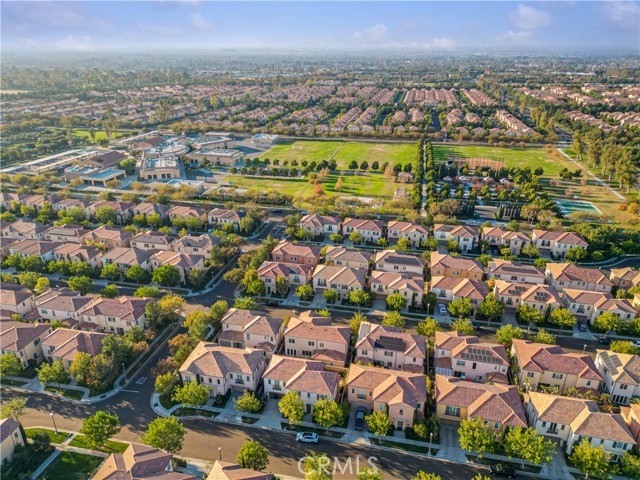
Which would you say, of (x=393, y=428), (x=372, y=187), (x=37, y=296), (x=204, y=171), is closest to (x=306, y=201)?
(x=372, y=187)

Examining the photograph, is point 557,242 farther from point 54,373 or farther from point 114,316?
point 54,373

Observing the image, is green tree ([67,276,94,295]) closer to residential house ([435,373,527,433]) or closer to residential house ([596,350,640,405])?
residential house ([435,373,527,433])

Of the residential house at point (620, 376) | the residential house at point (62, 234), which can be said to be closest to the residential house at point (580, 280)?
the residential house at point (620, 376)

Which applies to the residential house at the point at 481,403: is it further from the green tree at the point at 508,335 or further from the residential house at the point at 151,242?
the residential house at the point at 151,242

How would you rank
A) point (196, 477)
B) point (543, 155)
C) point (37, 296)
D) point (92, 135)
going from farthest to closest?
1. point (92, 135)
2. point (543, 155)
3. point (37, 296)
4. point (196, 477)

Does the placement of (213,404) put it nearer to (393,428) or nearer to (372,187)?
(393,428)

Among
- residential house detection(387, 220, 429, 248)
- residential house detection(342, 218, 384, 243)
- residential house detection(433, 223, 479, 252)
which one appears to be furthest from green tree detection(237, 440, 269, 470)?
residential house detection(433, 223, 479, 252)
